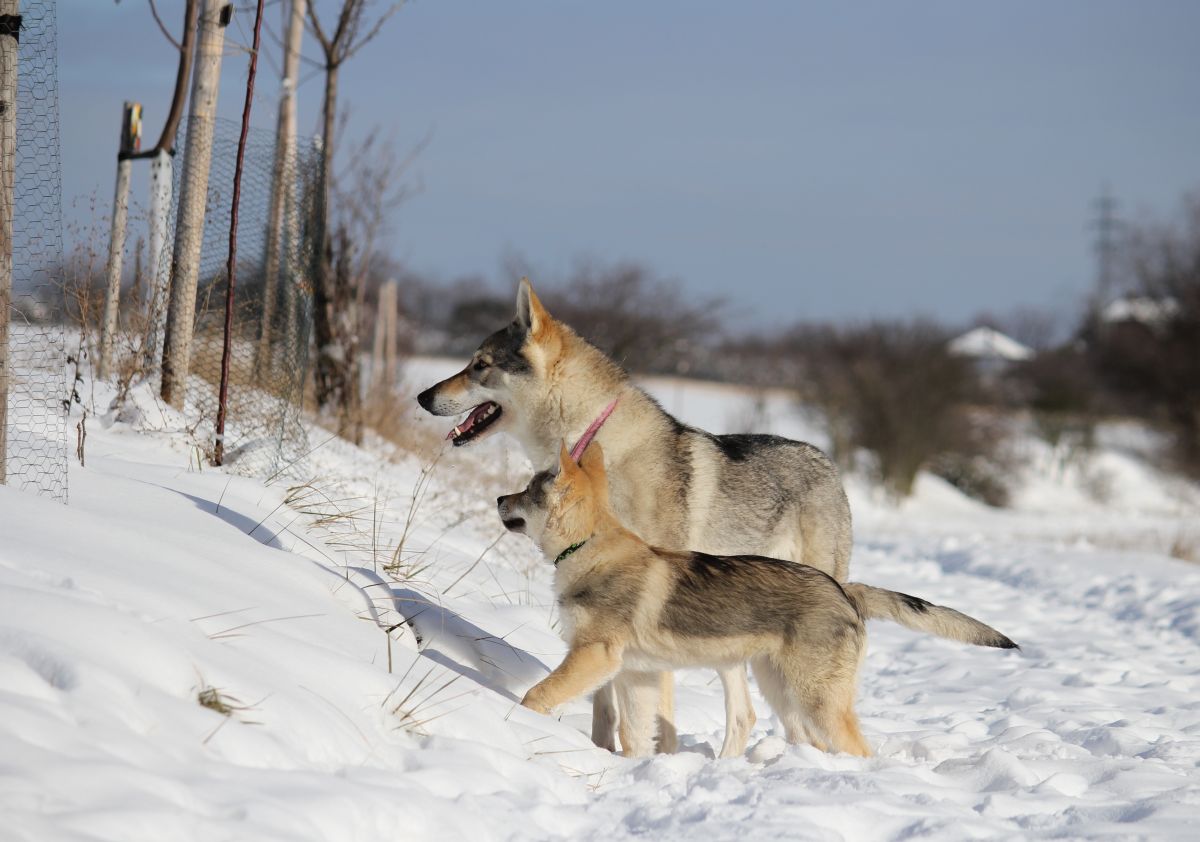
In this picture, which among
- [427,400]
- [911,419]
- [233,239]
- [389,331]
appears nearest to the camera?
[427,400]

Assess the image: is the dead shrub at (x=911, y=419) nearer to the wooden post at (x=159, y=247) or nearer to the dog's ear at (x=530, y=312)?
the wooden post at (x=159, y=247)

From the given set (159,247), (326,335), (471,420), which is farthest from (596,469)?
(326,335)

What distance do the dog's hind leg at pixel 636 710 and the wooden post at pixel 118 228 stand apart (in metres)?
5.66

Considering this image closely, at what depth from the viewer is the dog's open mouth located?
→ 6.33m

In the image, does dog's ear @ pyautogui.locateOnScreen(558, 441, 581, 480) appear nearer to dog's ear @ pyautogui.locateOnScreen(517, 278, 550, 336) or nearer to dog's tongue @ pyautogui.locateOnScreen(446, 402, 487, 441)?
dog's ear @ pyautogui.locateOnScreen(517, 278, 550, 336)

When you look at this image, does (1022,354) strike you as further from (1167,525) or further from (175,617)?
A: (175,617)

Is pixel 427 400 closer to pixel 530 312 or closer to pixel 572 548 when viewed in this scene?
pixel 530 312

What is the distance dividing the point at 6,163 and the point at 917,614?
473 cm

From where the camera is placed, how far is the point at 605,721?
17.5 feet

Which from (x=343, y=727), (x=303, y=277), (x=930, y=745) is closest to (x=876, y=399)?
(x=303, y=277)

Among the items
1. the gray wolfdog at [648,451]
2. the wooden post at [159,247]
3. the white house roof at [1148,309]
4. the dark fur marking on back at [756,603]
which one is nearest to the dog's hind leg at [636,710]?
the dark fur marking on back at [756,603]

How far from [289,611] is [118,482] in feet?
5.21

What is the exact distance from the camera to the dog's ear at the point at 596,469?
529 cm

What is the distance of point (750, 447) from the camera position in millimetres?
6250
